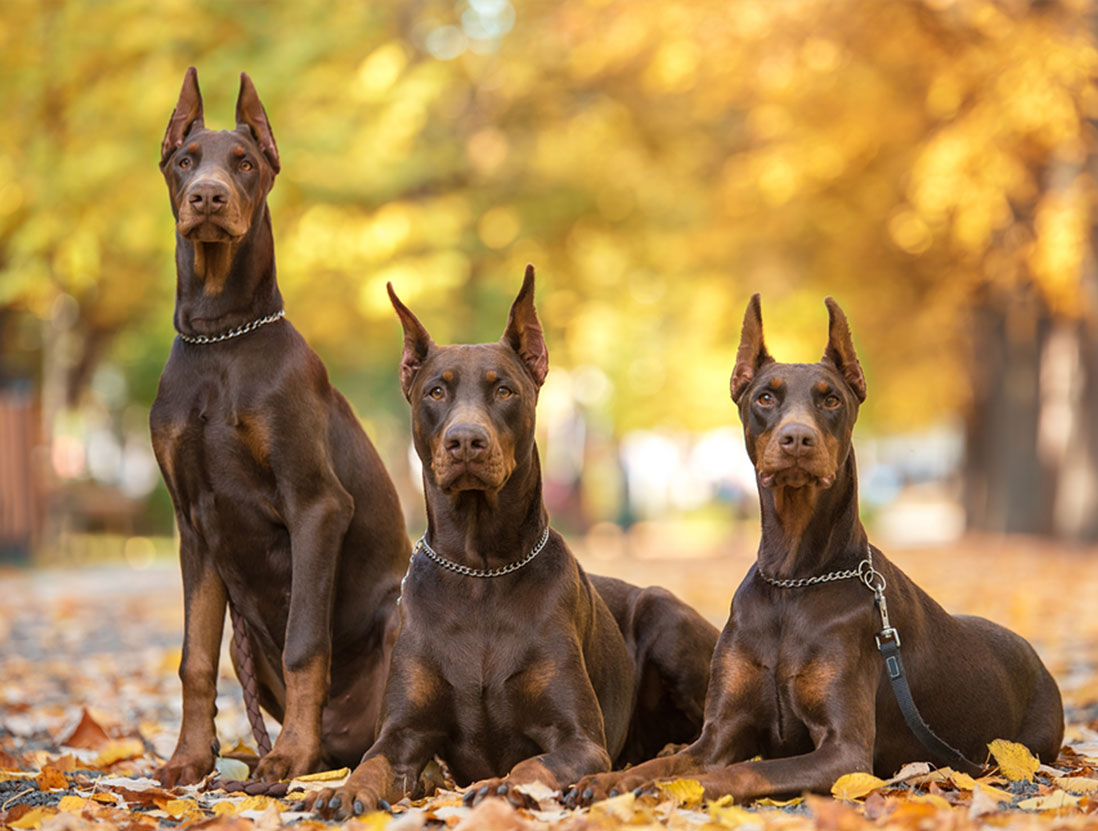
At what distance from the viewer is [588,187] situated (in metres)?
22.7

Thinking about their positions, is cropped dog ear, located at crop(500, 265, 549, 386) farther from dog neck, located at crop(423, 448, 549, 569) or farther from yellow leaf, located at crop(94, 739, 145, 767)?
yellow leaf, located at crop(94, 739, 145, 767)

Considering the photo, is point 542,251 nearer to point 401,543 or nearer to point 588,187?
point 588,187

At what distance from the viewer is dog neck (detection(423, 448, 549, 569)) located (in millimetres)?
5219

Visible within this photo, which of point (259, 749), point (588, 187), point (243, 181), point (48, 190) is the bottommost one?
point (259, 749)

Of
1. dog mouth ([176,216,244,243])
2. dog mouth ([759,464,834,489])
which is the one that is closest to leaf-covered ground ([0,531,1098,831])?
dog mouth ([759,464,834,489])

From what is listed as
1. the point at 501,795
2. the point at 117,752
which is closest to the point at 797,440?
the point at 501,795

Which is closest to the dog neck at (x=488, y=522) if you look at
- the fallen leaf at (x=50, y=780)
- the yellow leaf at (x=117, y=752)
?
the fallen leaf at (x=50, y=780)

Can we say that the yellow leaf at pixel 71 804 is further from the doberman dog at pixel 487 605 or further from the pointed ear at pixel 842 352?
the pointed ear at pixel 842 352

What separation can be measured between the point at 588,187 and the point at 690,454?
Answer: 95.6ft

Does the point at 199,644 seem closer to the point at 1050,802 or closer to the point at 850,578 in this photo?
the point at 850,578

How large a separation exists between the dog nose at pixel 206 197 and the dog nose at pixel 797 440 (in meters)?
2.26

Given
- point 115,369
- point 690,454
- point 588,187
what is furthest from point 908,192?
point 690,454

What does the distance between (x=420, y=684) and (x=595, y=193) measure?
723 inches

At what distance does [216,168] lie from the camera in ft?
18.2
